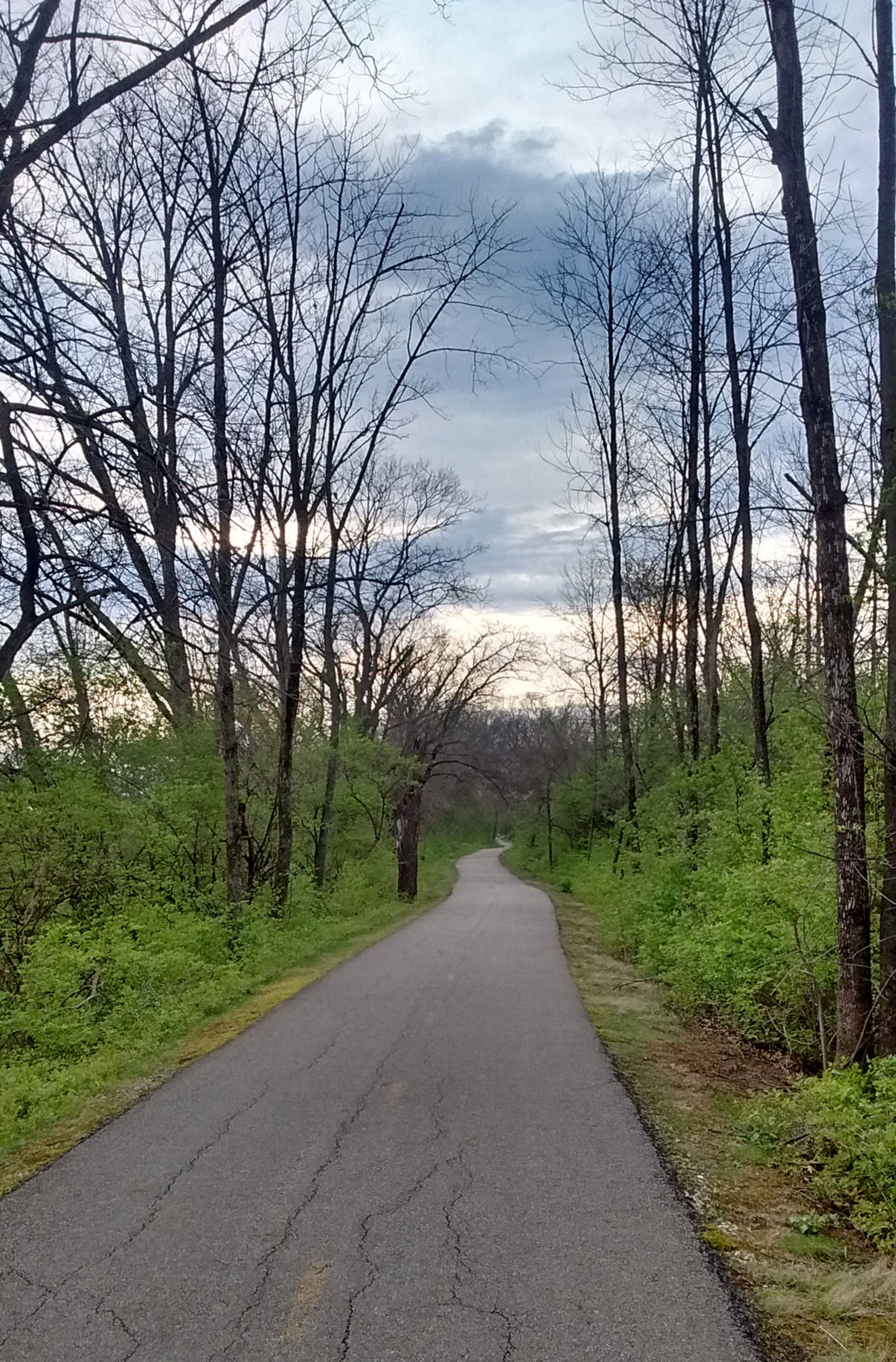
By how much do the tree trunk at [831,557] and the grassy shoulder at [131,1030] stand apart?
17.2ft

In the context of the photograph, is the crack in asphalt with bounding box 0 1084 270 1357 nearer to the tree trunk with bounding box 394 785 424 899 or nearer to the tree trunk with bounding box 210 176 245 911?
the tree trunk with bounding box 210 176 245 911

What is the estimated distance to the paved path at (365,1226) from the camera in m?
3.29

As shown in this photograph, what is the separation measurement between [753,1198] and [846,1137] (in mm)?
758

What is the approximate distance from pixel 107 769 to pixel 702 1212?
1065cm

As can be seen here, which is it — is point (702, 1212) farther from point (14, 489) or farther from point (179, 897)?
point (179, 897)

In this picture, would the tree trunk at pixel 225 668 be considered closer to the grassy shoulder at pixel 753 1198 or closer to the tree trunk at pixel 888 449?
the grassy shoulder at pixel 753 1198

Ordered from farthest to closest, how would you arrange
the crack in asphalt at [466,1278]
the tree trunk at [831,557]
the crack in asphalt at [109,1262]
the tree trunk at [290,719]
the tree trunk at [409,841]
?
the tree trunk at [409,841] < the tree trunk at [290,719] < the tree trunk at [831,557] < the crack in asphalt at [109,1262] < the crack in asphalt at [466,1278]

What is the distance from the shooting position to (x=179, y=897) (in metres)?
13.2

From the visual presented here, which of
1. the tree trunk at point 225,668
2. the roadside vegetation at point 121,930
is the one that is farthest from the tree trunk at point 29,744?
the tree trunk at point 225,668

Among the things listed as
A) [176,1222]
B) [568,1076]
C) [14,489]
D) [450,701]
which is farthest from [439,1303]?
[450,701]

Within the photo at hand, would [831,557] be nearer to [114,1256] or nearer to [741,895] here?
[741,895]

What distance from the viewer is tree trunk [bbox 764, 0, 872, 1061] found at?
20.0ft

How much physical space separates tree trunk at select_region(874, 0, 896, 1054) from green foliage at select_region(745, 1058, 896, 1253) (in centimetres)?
59

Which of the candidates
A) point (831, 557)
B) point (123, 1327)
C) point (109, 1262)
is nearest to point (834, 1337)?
point (123, 1327)
